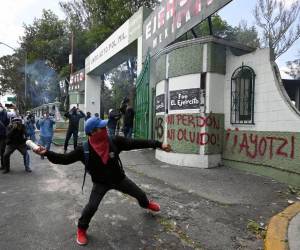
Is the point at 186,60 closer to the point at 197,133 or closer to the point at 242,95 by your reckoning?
the point at 242,95

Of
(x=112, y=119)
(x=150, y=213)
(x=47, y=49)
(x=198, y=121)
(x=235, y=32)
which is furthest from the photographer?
(x=47, y=49)

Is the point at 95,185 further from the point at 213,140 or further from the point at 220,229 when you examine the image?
the point at 213,140

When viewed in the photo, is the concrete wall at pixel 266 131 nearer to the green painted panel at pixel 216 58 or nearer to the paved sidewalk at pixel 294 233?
the green painted panel at pixel 216 58

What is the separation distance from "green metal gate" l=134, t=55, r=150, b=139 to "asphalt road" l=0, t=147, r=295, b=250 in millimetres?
4346

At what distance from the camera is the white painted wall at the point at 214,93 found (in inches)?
335

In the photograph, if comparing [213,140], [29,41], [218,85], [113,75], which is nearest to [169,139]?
[213,140]

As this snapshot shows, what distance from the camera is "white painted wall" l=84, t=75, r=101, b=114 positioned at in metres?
21.9

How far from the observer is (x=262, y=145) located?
7.56 meters

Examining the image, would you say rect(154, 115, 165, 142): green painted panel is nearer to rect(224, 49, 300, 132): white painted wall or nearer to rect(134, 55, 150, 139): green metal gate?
rect(134, 55, 150, 139): green metal gate

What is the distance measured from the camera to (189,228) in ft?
14.7

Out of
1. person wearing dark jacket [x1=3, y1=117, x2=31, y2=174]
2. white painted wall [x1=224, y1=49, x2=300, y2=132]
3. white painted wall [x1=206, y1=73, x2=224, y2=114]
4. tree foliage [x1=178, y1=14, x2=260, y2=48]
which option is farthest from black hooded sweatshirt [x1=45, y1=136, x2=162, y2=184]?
tree foliage [x1=178, y1=14, x2=260, y2=48]

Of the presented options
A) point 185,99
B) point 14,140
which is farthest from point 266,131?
point 14,140

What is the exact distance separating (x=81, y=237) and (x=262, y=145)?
4.81 m

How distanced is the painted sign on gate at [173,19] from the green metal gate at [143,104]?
30.6 inches
